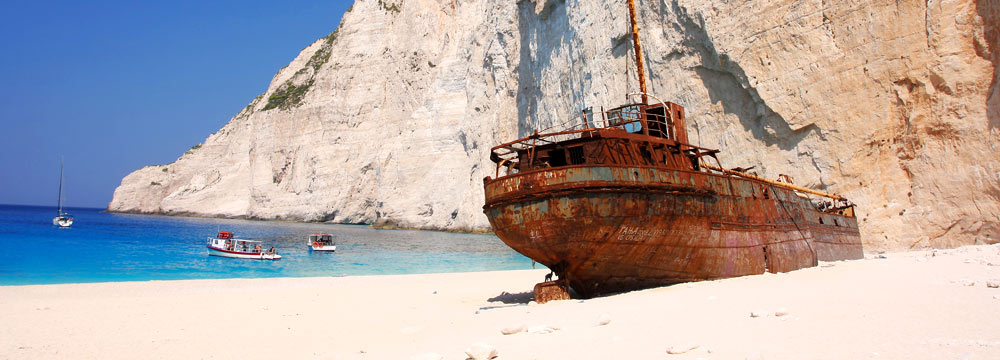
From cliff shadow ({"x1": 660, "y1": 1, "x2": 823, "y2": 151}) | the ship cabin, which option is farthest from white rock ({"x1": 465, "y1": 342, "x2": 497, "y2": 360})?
cliff shadow ({"x1": 660, "y1": 1, "x2": 823, "y2": 151})

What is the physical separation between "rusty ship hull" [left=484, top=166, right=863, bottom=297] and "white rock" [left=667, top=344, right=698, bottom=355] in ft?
17.7

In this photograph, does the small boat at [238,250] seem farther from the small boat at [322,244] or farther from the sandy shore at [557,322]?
the sandy shore at [557,322]

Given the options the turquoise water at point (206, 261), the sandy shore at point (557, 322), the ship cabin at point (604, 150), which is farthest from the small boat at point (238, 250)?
the ship cabin at point (604, 150)

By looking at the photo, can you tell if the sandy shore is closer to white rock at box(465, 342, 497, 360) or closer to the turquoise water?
white rock at box(465, 342, 497, 360)

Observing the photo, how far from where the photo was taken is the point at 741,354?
14.7 ft

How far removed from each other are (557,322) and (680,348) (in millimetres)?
2865

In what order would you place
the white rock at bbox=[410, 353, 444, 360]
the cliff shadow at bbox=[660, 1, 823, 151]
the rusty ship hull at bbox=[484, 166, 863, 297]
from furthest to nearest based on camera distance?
the cliff shadow at bbox=[660, 1, 823, 151] → the rusty ship hull at bbox=[484, 166, 863, 297] → the white rock at bbox=[410, 353, 444, 360]

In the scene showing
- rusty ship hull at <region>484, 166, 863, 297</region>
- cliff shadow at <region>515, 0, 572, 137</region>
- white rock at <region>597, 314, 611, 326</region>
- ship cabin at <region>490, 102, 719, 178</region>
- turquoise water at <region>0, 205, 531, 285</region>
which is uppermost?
cliff shadow at <region>515, 0, 572, 137</region>

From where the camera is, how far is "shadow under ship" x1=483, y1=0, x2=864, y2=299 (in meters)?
10.2

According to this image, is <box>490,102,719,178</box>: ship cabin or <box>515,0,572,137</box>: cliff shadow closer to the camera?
<box>490,102,719,178</box>: ship cabin

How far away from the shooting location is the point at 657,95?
3362cm

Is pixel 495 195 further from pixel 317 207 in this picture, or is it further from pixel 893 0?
pixel 317 207

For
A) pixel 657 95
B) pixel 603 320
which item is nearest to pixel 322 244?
pixel 657 95

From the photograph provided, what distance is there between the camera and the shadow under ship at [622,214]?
10188mm
